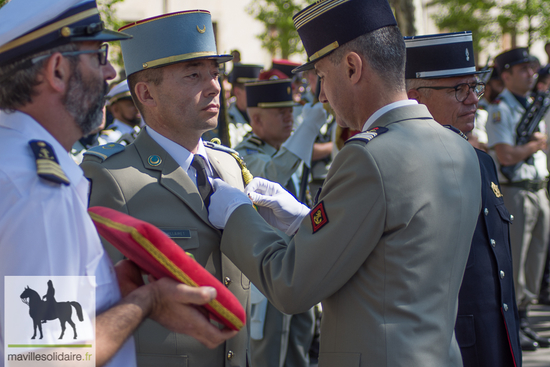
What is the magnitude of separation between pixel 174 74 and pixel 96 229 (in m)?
1.02

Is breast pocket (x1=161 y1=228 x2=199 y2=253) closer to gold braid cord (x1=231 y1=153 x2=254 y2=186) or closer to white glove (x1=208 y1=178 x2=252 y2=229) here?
white glove (x1=208 y1=178 x2=252 y2=229)

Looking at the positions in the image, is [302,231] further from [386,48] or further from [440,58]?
[440,58]

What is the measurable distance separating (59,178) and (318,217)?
832mm

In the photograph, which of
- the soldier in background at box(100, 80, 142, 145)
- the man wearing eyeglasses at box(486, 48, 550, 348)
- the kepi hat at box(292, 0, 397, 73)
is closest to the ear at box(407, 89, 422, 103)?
the kepi hat at box(292, 0, 397, 73)

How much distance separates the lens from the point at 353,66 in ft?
6.15

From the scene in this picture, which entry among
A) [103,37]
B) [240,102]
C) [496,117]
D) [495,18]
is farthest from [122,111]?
[495,18]

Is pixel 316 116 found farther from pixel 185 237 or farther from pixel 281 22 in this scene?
pixel 281 22

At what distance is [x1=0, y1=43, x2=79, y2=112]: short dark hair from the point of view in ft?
4.17

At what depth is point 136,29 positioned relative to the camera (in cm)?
223

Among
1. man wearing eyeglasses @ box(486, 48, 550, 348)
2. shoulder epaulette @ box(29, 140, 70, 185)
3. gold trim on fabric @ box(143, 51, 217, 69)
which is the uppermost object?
gold trim on fabric @ box(143, 51, 217, 69)

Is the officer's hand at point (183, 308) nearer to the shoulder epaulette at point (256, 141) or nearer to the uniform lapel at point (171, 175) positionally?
the uniform lapel at point (171, 175)

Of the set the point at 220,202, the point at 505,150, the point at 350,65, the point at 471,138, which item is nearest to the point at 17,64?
the point at 220,202

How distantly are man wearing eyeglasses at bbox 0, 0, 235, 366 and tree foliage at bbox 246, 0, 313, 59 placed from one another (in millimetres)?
13793

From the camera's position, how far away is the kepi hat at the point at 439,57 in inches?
105
